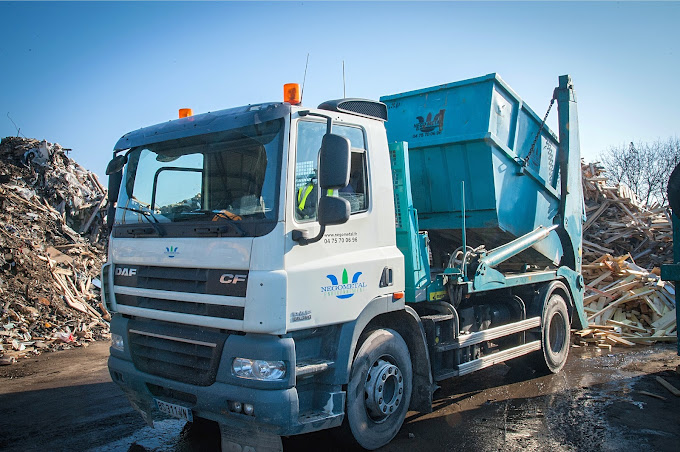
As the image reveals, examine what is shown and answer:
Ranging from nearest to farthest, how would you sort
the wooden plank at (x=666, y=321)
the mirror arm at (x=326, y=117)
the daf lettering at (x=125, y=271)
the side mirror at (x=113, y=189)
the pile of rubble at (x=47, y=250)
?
1. the mirror arm at (x=326, y=117)
2. the daf lettering at (x=125, y=271)
3. the side mirror at (x=113, y=189)
4. the pile of rubble at (x=47, y=250)
5. the wooden plank at (x=666, y=321)

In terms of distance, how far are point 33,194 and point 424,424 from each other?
11562 mm

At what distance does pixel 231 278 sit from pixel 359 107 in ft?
6.46

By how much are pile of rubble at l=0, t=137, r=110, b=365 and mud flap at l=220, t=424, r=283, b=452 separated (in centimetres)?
572

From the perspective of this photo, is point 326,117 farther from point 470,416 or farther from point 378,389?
point 470,416

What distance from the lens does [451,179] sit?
662cm

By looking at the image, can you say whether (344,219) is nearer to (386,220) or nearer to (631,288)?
(386,220)

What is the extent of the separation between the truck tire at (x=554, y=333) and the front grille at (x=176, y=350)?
478 centimetres

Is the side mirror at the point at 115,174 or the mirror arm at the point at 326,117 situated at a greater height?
the mirror arm at the point at 326,117

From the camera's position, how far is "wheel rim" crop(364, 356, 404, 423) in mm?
4535

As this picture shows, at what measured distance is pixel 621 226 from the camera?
13.4 meters

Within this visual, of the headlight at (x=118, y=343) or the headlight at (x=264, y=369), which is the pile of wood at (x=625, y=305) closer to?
the headlight at (x=264, y=369)

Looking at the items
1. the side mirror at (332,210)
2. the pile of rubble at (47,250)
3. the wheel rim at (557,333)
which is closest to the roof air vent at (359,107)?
the side mirror at (332,210)

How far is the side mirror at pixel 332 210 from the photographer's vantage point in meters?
3.95

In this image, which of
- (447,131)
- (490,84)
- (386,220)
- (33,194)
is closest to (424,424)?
(386,220)
